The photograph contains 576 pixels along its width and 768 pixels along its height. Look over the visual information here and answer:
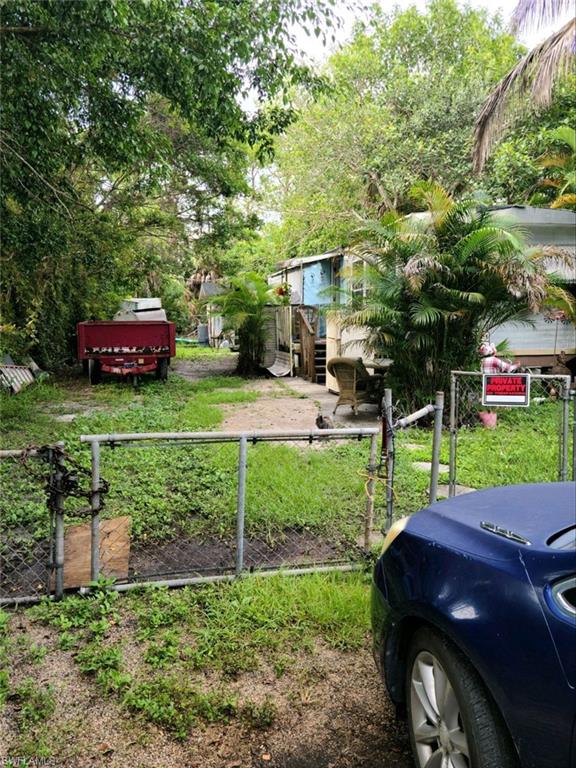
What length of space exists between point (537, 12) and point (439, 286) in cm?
598

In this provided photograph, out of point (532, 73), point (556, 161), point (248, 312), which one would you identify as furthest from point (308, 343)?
point (532, 73)

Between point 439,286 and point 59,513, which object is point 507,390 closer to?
point 59,513

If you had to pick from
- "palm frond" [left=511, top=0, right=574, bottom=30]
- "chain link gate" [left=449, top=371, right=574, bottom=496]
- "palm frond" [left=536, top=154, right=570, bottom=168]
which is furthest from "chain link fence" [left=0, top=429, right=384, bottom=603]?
"palm frond" [left=536, top=154, right=570, bottom=168]

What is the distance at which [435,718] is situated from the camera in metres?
1.99

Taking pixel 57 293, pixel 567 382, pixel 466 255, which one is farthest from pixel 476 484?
pixel 57 293

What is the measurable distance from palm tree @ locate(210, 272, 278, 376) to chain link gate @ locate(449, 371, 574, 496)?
7.78 m

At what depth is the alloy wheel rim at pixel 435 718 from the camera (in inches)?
73.4

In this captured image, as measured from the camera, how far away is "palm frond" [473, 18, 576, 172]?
29.3 ft

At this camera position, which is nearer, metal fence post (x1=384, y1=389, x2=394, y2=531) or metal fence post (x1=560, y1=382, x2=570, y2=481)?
metal fence post (x1=384, y1=389, x2=394, y2=531)

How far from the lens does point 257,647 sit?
9.66 feet

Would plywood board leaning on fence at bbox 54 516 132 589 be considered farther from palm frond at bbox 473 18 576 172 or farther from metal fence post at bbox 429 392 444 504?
palm frond at bbox 473 18 576 172

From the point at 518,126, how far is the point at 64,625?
17.3 metres

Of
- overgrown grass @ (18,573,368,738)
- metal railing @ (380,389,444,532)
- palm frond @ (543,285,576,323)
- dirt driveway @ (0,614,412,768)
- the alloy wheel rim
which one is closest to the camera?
the alloy wheel rim

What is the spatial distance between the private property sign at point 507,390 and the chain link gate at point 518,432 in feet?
0.55
